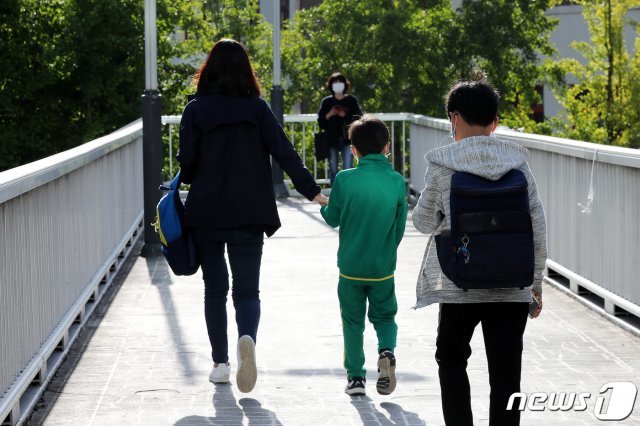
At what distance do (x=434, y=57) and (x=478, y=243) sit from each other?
2219cm

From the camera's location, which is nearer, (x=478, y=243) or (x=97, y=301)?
(x=478, y=243)

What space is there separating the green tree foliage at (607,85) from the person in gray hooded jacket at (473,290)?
70.4ft

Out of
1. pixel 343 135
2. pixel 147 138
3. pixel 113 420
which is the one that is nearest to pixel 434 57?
pixel 343 135

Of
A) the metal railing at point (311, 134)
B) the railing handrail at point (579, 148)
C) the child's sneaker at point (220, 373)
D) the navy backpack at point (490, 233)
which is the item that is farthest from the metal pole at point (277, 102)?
the navy backpack at point (490, 233)

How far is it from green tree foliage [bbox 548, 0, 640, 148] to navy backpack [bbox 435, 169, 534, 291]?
21.6m

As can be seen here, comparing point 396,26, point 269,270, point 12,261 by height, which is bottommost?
point 269,270

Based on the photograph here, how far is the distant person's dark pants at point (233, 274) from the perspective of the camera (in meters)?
7.48

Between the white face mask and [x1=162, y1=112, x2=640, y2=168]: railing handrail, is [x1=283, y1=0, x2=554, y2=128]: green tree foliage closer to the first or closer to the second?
the white face mask

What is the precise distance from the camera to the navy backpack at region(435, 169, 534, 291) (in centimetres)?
530

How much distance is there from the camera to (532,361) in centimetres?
827

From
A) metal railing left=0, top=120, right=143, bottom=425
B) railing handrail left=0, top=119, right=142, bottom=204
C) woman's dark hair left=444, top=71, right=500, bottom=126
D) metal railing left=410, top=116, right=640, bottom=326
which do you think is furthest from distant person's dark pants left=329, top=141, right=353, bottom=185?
woman's dark hair left=444, top=71, right=500, bottom=126

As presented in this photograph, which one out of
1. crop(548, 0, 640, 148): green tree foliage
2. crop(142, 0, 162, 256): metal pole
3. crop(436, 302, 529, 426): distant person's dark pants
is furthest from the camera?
crop(548, 0, 640, 148): green tree foliage

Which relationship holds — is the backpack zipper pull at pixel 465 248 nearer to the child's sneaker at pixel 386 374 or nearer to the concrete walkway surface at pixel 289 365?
the concrete walkway surface at pixel 289 365

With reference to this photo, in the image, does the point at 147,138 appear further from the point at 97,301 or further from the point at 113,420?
the point at 113,420
